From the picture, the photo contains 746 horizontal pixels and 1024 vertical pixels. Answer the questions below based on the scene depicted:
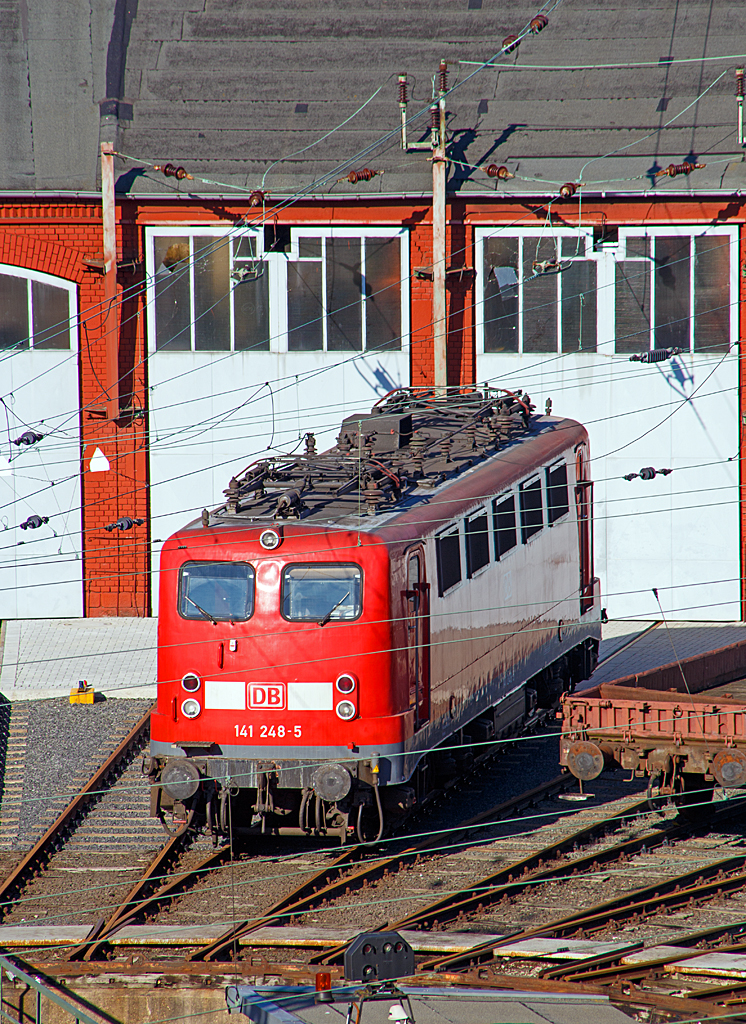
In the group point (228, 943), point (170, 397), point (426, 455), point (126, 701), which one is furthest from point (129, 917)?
point (170, 397)

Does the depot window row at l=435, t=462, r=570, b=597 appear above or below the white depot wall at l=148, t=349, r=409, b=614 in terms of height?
below

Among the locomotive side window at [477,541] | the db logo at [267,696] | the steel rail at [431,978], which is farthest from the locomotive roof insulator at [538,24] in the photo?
the steel rail at [431,978]

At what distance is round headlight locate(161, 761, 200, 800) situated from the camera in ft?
40.0

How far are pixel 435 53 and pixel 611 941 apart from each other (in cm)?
1836

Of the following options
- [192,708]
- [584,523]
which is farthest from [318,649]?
[584,523]

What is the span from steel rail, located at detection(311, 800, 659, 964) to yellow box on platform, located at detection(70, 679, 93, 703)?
7847mm

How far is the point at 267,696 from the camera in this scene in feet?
40.1

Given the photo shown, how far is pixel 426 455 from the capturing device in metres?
15.1

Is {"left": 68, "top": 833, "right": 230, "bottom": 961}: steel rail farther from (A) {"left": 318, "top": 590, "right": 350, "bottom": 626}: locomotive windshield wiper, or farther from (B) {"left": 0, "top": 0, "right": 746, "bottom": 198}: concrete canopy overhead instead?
(B) {"left": 0, "top": 0, "right": 746, "bottom": 198}: concrete canopy overhead

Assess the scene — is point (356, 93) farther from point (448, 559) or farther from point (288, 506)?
point (288, 506)

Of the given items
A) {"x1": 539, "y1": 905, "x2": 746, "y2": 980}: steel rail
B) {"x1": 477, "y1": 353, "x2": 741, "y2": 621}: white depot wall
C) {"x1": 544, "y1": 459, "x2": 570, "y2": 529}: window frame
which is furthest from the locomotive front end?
{"x1": 477, "y1": 353, "x2": 741, "y2": 621}: white depot wall

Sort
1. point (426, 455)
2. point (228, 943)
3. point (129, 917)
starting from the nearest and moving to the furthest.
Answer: point (228, 943)
point (129, 917)
point (426, 455)

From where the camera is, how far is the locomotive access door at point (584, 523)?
1777 centimetres

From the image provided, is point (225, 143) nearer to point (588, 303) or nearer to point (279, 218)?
point (279, 218)
